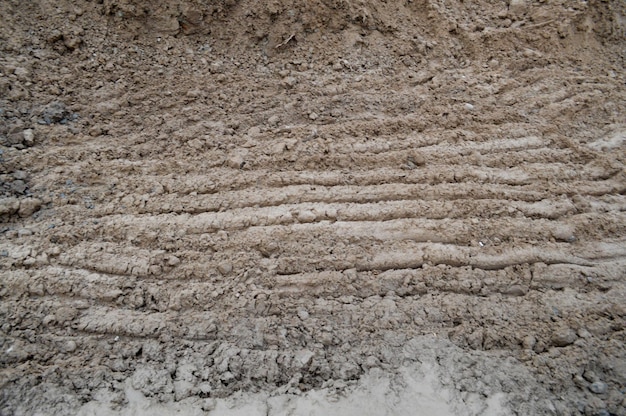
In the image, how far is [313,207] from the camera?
2.76 meters

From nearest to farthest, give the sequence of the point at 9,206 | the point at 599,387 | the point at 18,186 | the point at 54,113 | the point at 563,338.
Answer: the point at 599,387 → the point at 563,338 → the point at 9,206 → the point at 18,186 → the point at 54,113

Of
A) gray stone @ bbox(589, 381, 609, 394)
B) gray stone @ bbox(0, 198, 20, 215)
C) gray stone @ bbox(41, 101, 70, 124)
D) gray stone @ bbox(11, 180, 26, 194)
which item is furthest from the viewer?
gray stone @ bbox(41, 101, 70, 124)

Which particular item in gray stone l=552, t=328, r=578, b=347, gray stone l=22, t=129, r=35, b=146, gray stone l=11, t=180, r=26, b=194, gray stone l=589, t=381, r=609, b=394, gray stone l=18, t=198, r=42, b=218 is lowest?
gray stone l=589, t=381, r=609, b=394

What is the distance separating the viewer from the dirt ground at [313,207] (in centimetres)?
212

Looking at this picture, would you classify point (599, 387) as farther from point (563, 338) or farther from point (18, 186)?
point (18, 186)

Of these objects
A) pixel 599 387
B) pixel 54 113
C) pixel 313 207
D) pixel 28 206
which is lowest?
pixel 599 387

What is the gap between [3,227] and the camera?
260 cm

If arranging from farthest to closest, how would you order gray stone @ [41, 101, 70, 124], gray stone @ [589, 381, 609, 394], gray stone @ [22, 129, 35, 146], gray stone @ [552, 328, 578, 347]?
gray stone @ [41, 101, 70, 124]
gray stone @ [22, 129, 35, 146]
gray stone @ [552, 328, 578, 347]
gray stone @ [589, 381, 609, 394]

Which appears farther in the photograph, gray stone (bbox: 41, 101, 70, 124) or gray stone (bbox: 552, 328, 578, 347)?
gray stone (bbox: 41, 101, 70, 124)

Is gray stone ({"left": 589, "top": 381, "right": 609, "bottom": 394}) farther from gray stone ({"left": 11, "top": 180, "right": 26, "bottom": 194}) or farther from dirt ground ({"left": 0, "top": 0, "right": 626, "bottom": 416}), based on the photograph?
gray stone ({"left": 11, "top": 180, "right": 26, "bottom": 194})

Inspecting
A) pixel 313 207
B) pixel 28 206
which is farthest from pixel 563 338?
pixel 28 206

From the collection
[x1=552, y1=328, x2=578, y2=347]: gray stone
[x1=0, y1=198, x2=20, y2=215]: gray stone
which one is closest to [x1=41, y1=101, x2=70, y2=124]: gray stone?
[x1=0, y1=198, x2=20, y2=215]: gray stone

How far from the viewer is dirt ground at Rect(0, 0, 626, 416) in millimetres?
2125

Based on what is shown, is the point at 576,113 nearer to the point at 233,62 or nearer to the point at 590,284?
the point at 590,284
